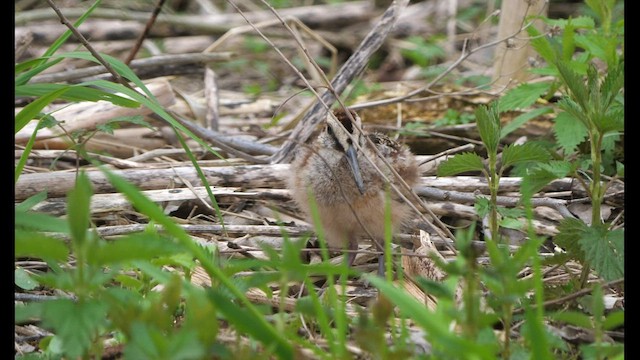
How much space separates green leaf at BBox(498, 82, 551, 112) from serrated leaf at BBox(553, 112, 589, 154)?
228 millimetres

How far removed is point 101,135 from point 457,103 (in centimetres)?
265

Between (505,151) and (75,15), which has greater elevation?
(75,15)

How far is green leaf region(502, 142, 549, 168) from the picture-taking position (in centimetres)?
345

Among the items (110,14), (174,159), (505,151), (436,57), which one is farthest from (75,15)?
(505,151)

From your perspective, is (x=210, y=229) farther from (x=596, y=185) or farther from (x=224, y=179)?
(x=596, y=185)

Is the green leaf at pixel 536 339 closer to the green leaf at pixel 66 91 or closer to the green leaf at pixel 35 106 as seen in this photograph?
the green leaf at pixel 35 106

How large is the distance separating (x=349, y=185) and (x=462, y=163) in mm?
1239

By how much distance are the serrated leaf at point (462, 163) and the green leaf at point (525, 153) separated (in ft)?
0.38

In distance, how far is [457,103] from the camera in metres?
6.40

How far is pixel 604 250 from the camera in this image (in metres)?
3.14

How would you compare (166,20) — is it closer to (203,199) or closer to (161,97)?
(161,97)

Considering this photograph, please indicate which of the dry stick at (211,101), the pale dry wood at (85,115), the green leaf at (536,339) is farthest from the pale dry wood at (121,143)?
the green leaf at (536,339)

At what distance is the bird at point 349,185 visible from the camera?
4629 mm
